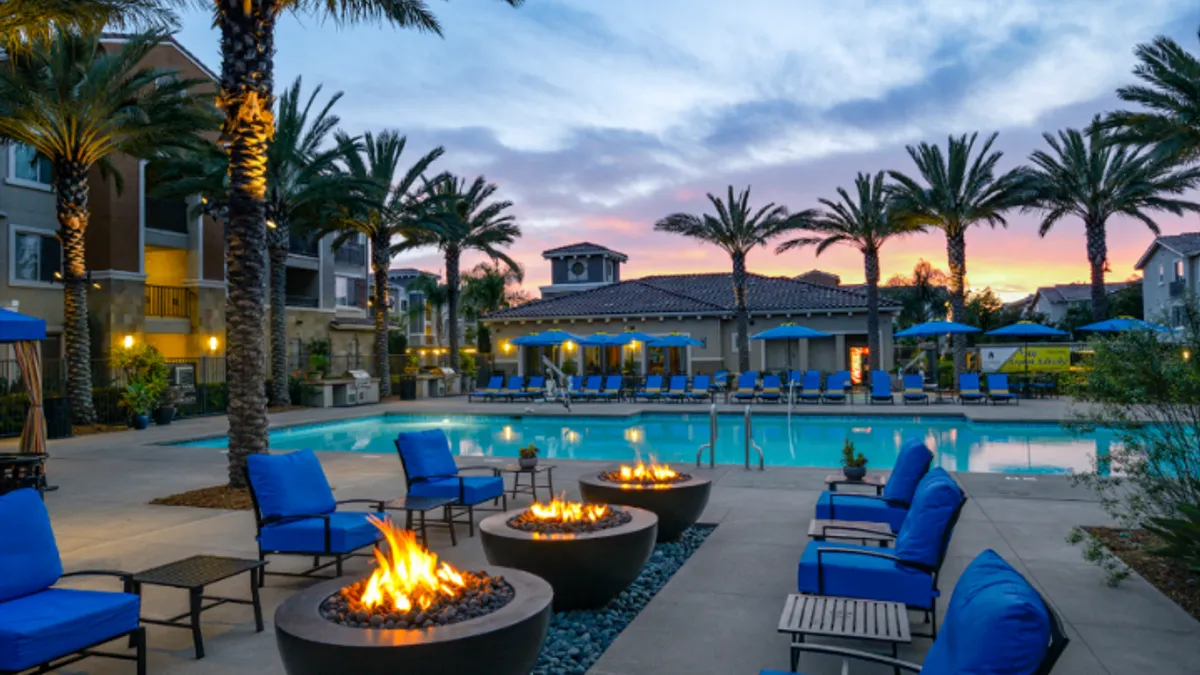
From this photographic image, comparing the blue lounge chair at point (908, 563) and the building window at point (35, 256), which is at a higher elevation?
the building window at point (35, 256)

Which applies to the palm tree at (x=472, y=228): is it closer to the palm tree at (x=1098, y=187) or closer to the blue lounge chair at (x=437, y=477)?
the palm tree at (x=1098, y=187)

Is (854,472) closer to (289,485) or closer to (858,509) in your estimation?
(858,509)

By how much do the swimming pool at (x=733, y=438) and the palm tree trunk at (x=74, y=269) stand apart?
149 inches

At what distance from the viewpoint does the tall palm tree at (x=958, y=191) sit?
Result: 26.1 meters

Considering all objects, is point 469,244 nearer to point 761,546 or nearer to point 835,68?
point 835,68

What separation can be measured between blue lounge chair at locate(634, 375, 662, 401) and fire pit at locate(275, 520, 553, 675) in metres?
22.0

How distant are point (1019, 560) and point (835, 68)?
16.9 metres

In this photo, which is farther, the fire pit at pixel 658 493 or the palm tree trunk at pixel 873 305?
the palm tree trunk at pixel 873 305

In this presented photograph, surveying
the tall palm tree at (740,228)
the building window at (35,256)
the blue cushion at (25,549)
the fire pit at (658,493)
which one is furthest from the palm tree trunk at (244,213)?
the tall palm tree at (740,228)

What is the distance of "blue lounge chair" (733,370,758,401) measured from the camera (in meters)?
24.6

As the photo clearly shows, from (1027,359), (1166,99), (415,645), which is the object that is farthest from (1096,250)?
(415,645)

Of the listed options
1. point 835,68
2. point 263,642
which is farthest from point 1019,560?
point 835,68

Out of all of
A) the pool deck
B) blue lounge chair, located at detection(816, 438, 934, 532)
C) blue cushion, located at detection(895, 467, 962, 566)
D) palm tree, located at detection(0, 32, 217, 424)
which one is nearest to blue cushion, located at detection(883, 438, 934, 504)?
blue lounge chair, located at detection(816, 438, 934, 532)

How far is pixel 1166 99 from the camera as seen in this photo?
1797cm
